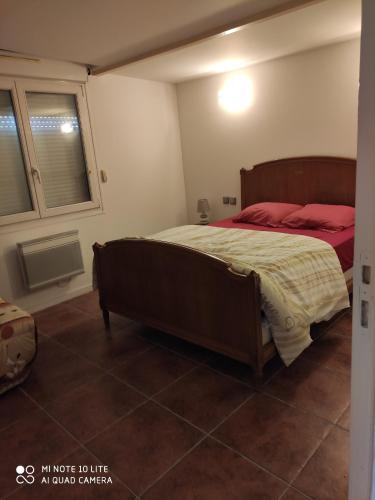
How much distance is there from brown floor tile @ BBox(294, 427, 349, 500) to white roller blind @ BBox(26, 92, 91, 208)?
10.2ft

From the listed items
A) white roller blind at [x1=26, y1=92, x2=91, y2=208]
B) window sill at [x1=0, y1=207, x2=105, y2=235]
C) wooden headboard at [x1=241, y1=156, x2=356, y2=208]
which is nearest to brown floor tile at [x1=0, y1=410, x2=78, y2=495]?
window sill at [x1=0, y1=207, x2=105, y2=235]

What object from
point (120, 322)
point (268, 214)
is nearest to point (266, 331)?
point (120, 322)

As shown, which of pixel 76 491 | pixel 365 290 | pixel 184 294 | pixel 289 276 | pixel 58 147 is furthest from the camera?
pixel 58 147

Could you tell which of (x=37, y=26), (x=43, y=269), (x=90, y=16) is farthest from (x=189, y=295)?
(x=37, y=26)

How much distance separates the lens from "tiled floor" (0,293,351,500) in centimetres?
155

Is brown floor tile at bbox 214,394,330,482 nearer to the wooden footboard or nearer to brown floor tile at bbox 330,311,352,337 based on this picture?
the wooden footboard

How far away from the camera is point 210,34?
9.29 ft

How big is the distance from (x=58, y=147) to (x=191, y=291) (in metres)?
2.26

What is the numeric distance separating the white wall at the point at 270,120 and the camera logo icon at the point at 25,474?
11.5 ft

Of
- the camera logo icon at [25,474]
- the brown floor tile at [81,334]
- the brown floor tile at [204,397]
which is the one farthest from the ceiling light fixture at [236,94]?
the camera logo icon at [25,474]

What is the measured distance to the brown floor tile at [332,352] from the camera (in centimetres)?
230

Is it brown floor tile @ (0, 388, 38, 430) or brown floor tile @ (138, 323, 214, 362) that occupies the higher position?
brown floor tile @ (0, 388, 38, 430)

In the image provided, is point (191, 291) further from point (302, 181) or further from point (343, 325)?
point (302, 181)

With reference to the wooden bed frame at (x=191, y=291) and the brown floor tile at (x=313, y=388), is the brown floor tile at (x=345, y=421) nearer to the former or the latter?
the brown floor tile at (x=313, y=388)
